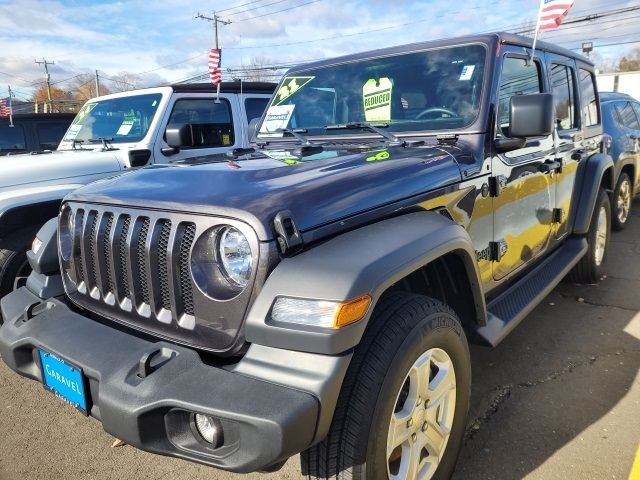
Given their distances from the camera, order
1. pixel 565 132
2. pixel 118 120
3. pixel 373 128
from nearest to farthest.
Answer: pixel 373 128
pixel 565 132
pixel 118 120

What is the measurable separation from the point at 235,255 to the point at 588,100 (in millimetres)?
4180

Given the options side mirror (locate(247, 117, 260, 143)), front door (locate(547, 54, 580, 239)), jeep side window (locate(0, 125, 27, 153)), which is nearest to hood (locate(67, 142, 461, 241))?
side mirror (locate(247, 117, 260, 143))

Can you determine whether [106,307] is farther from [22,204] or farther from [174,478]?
[22,204]

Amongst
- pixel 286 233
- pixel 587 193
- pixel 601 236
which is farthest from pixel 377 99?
pixel 601 236

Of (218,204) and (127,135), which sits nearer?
(218,204)

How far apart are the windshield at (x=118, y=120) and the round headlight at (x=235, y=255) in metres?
3.74

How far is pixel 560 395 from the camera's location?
3.00 meters

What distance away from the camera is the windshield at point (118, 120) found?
17.0 feet

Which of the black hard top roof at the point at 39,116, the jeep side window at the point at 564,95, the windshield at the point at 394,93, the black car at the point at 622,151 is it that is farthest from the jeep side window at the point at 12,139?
the black car at the point at 622,151

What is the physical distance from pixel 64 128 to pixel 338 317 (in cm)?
778

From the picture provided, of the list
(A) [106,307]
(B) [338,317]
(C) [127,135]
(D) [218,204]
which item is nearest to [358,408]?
(B) [338,317]

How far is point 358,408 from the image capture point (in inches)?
65.4

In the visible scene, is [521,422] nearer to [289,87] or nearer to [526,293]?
[526,293]

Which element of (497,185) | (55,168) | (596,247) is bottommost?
A: (596,247)
